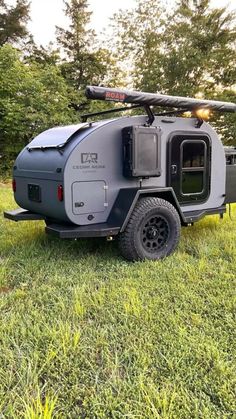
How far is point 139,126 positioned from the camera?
3.69 meters

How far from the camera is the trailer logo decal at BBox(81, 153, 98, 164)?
3460 millimetres

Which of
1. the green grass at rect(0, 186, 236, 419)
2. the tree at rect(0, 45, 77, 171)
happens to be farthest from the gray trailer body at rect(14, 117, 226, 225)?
the tree at rect(0, 45, 77, 171)

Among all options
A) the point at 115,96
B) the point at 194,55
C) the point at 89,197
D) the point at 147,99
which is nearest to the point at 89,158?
the point at 89,197

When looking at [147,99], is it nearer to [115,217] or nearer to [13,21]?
[115,217]

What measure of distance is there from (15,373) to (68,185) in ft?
6.40

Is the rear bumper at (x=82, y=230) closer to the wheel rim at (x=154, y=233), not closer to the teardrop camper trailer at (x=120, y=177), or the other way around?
the teardrop camper trailer at (x=120, y=177)

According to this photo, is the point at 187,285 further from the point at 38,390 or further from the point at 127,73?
the point at 127,73

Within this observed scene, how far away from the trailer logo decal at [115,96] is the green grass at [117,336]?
1809 millimetres

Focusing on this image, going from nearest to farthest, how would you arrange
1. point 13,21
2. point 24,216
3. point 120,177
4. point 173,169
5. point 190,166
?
1. point 120,177
2. point 24,216
3. point 173,169
4. point 190,166
5. point 13,21

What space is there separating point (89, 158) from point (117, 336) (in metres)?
1.95

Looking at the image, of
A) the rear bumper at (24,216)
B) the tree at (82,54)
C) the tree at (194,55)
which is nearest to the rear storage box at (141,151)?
the rear bumper at (24,216)

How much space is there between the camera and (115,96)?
3.46m

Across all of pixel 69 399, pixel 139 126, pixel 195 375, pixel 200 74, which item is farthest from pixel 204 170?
pixel 200 74

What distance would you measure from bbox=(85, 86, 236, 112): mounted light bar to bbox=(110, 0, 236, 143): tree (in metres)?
10.8
